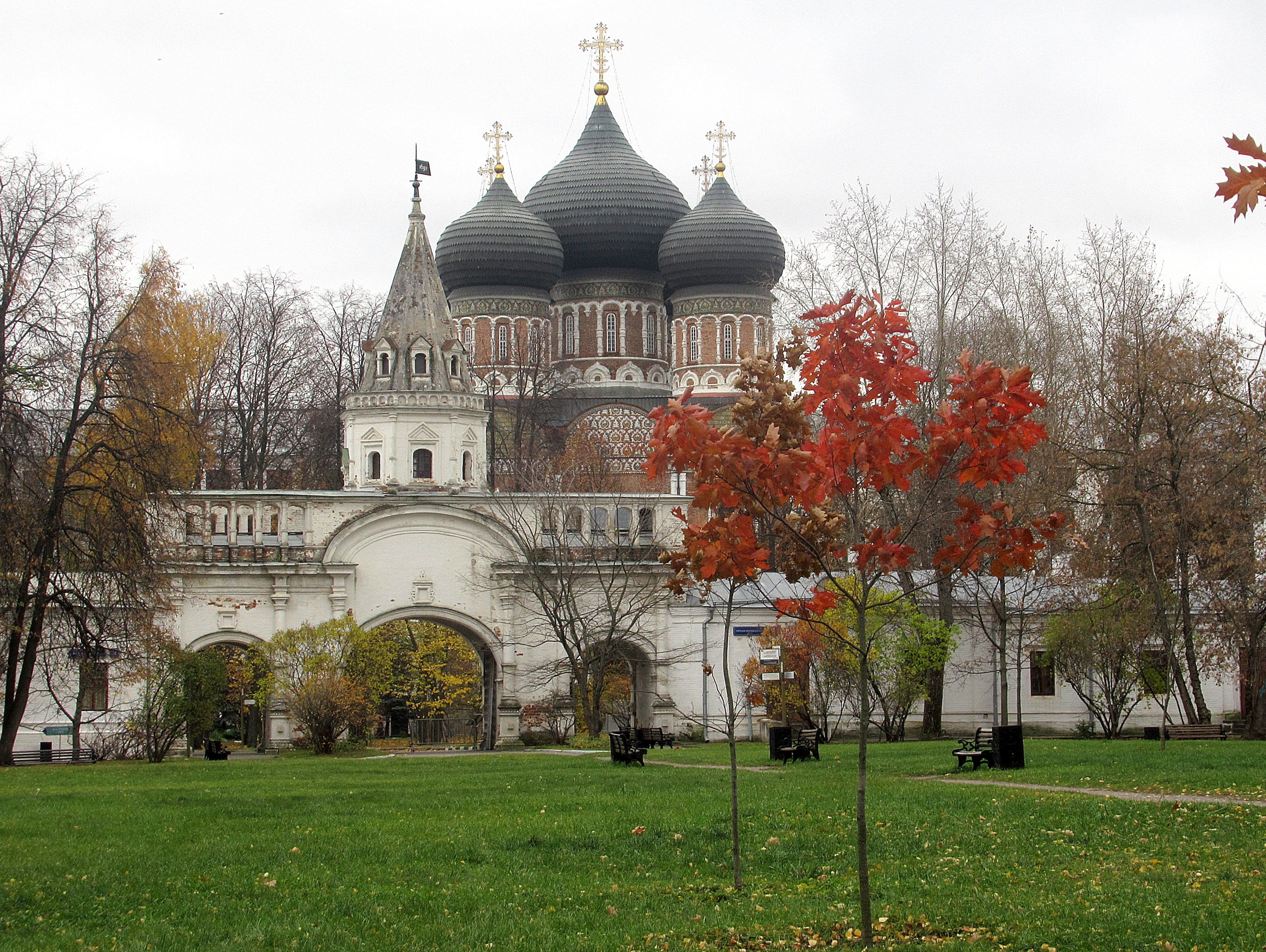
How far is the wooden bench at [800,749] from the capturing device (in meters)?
21.6

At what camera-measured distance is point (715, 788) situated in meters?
16.3

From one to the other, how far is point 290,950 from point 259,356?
45.0 meters

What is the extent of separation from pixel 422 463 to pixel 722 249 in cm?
2189

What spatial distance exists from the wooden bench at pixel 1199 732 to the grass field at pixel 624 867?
9276mm

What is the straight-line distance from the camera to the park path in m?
13.0

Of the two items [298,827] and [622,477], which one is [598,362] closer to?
[622,477]

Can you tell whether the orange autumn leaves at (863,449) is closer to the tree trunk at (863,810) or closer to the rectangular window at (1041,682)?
the tree trunk at (863,810)

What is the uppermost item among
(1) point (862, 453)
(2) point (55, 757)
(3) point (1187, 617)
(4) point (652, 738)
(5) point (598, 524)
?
(5) point (598, 524)

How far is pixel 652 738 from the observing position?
2373 centimetres

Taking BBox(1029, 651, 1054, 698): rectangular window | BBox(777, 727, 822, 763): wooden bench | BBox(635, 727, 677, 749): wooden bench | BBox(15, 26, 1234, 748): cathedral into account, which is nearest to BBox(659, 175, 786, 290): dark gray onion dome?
BBox(15, 26, 1234, 748): cathedral

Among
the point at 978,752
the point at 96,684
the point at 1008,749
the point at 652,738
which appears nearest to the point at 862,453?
the point at 1008,749

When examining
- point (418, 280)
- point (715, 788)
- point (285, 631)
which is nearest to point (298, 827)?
point (715, 788)

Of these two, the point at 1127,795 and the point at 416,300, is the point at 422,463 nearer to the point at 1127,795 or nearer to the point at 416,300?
the point at 416,300

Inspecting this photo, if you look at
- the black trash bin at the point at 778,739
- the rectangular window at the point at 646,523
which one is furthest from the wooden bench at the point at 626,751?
the rectangular window at the point at 646,523
